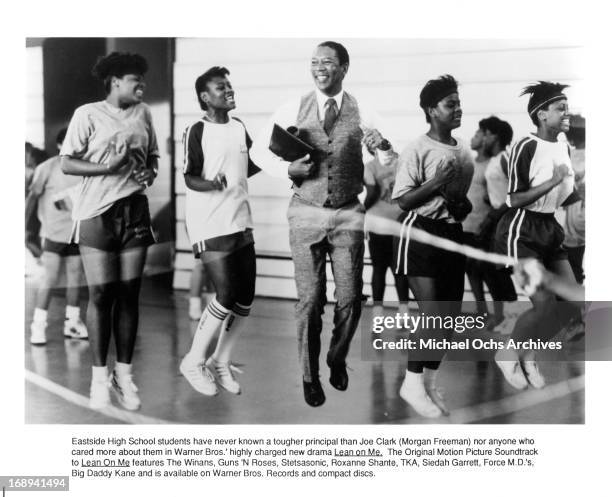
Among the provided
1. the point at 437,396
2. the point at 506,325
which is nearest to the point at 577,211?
the point at 506,325

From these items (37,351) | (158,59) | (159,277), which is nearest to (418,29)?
(158,59)

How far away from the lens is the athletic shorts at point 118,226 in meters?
3.10

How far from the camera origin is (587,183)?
3.16 metres

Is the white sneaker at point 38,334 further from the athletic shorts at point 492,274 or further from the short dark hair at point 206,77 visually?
the athletic shorts at point 492,274

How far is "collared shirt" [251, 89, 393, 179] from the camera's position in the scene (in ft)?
10.1

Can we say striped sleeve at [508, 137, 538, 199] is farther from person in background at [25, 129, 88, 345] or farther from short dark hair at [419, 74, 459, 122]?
person in background at [25, 129, 88, 345]

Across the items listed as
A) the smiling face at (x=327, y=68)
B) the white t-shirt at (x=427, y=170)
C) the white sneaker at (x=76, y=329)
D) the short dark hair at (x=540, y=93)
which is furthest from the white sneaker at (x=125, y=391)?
the short dark hair at (x=540, y=93)

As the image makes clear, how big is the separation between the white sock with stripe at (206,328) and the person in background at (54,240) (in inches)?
18.0

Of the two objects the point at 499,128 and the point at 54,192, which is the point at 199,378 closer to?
the point at 54,192

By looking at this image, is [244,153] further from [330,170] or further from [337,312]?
[337,312]

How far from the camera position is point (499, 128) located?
123 inches

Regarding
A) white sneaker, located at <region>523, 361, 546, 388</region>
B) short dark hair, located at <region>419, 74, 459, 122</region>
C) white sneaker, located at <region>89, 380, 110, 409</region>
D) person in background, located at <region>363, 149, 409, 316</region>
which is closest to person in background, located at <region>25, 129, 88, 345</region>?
white sneaker, located at <region>89, 380, 110, 409</region>

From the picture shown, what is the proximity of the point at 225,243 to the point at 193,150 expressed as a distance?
398 millimetres

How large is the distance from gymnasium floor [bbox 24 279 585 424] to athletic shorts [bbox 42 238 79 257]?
17 cm
